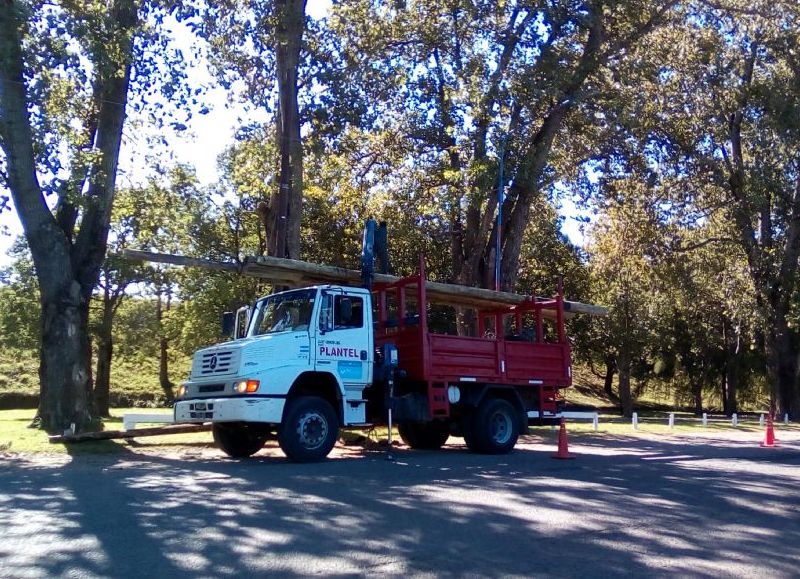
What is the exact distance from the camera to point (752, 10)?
2356cm

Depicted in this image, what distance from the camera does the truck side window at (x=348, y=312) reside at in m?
13.5

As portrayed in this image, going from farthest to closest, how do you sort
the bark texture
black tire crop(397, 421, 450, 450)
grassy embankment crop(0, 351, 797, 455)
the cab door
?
grassy embankment crop(0, 351, 797, 455) → black tire crop(397, 421, 450, 450) → the bark texture → the cab door

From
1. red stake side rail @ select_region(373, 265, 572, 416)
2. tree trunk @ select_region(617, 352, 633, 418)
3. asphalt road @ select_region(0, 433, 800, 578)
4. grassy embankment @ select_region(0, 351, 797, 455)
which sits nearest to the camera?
asphalt road @ select_region(0, 433, 800, 578)

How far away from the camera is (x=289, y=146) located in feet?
62.2

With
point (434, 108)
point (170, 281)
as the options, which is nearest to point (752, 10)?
point (434, 108)

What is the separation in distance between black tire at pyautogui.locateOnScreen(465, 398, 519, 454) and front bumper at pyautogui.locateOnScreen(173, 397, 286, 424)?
14.0 ft

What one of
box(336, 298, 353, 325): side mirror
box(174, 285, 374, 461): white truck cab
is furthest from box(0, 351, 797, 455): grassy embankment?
box(336, 298, 353, 325): side mirror

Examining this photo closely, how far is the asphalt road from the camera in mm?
6352

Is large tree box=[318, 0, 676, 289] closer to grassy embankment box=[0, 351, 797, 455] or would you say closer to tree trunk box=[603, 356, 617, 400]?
grassy embankment box=[0, 351, 797, 455]

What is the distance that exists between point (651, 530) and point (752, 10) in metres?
20.7

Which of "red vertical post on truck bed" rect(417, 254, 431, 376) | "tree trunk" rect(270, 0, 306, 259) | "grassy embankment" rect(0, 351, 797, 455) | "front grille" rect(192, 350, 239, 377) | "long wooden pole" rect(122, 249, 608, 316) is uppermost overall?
"tree trunk" rect(270, 0, 306, 259)

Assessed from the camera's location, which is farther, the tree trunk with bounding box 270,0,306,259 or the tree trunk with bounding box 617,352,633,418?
the tree trunk with bounding box 617,352,633,418

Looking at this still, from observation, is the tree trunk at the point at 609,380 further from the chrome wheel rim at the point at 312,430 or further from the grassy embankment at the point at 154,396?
the chrome wheel rim at the point at 312,430

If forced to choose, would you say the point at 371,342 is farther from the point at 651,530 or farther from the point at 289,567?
the point at 289,567
